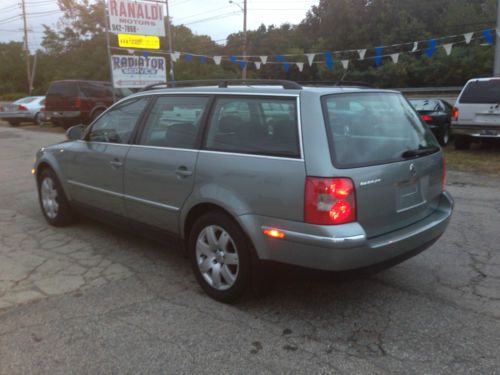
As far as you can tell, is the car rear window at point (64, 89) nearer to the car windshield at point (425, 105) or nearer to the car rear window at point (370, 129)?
the car windshield at point (425, 105)

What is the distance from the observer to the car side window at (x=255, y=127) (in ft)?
10.3

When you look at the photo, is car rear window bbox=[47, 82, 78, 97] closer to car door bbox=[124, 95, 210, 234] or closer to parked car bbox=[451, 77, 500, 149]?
parked car bbox=[451, 77, 500, 149]

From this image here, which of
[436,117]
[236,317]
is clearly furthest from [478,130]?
[236,317]

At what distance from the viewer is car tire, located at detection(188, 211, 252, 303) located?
3.28 metres

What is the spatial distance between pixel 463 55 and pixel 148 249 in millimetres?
37572

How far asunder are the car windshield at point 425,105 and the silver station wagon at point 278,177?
908 centimetres

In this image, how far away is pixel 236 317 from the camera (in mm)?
3303

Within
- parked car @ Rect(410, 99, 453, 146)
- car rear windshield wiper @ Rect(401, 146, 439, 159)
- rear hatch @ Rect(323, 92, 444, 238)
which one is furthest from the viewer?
parked car @ Rect(410, 99, 453, 146)

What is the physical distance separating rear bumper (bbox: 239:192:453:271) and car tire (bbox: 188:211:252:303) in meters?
0.16

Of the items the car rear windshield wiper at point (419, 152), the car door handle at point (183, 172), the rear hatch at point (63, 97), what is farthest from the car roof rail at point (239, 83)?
the rear hatch at point (63, 97)

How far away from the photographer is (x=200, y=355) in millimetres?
2834

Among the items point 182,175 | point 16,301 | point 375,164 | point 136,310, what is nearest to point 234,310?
point 136,310

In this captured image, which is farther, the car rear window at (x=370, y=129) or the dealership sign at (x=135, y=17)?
the dealership sign at (x=135, y=17)

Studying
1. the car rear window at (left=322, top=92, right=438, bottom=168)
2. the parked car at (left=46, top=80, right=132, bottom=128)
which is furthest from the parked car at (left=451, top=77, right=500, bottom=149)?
the parked car at (left=46, top=80, right=132, bottom=128)
